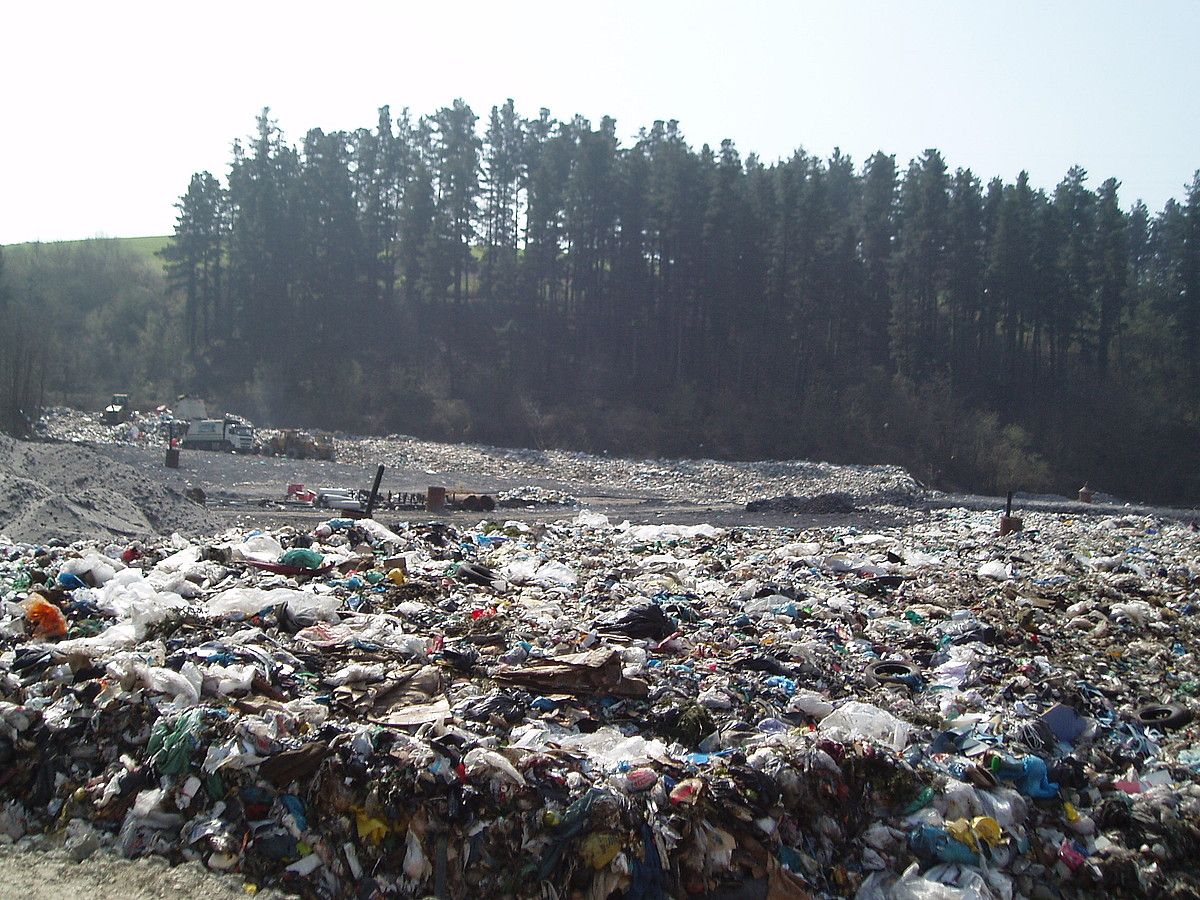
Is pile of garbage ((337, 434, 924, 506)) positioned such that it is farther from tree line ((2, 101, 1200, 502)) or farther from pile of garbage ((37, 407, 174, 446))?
pile of garbage ((37, 407, 174, 446))

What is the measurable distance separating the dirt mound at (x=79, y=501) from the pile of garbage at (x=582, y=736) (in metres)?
2.10

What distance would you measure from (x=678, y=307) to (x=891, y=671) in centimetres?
3582

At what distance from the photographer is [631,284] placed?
4209 cm

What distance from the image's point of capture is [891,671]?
21.3ft

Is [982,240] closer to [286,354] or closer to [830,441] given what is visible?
[830,441]

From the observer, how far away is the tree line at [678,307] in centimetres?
3847

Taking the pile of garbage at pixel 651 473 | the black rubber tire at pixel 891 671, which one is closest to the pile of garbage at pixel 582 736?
the black rubber tire at pixel 891 671

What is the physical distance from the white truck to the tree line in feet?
26.8

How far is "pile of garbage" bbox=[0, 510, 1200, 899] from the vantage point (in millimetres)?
4113

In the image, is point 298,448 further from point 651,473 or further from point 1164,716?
point 1164,716

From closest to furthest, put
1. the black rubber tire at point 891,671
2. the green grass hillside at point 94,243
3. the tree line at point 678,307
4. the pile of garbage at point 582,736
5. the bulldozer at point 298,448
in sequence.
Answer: the pile of garbage at point 582,736
the black rubber tire at point 891,671
the bulldozer at point 298,448
the tree line at point 678,307
the green grass hillside at point 94,243

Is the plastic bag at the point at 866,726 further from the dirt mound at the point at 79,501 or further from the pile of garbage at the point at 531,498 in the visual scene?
the pile of garbage at the point at 531,498

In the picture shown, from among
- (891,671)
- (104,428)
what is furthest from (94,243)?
Result: (891,671)

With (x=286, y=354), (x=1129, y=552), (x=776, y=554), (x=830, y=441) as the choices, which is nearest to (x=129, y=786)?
(x=776, y=554)
